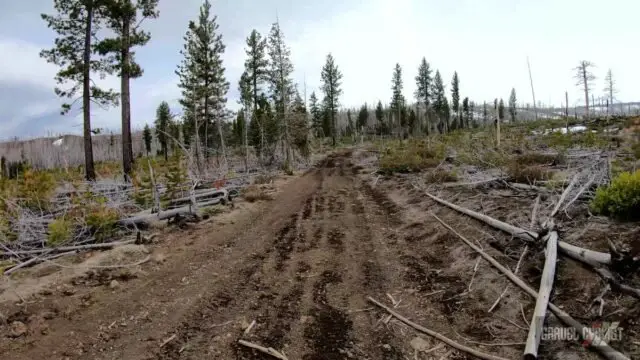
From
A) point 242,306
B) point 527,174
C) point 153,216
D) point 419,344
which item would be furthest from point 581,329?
point 153,216

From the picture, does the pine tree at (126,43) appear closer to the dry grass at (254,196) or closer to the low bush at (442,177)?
the dry grass at (254,196)

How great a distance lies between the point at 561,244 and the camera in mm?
4359

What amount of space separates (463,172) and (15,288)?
10321mm

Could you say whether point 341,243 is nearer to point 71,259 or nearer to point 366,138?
point 71,259

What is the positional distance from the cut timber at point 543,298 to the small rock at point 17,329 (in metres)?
4.77

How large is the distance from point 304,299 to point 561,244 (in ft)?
9.97

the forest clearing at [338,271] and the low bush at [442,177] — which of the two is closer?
the forest clearing at [338,271]

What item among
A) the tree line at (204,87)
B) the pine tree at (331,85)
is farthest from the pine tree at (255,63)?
the pine tree at (331,85)

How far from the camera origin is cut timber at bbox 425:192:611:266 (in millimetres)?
3807

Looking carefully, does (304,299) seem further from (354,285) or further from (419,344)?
(419,344)

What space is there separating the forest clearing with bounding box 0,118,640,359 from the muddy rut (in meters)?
0.02

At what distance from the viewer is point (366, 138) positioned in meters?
72.0

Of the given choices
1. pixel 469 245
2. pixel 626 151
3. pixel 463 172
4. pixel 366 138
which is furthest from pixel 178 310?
pixel 366 138

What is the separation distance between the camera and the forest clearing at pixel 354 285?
3.49 m
